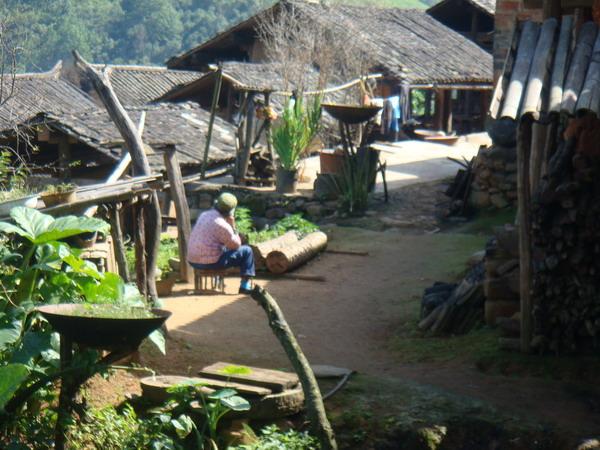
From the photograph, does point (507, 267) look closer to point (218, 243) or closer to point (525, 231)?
point (525, 231)

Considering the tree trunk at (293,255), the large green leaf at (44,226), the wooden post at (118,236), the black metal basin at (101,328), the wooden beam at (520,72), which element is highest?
the wooden beam at (520,72)

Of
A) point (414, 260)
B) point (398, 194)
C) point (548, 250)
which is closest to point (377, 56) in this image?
point (398, 194)

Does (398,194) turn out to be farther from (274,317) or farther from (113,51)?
(113,51)

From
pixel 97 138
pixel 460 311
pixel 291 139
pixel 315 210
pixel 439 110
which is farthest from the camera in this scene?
pixel 439 110

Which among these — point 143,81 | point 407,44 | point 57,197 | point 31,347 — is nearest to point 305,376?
point 31,347

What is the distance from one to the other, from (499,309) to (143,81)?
23.6 meters

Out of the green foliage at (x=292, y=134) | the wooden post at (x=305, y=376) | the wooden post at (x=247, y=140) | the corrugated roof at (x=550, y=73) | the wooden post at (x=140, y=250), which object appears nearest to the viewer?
the wooden post at (x=305, y=376)

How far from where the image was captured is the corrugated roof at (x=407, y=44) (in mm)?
27156

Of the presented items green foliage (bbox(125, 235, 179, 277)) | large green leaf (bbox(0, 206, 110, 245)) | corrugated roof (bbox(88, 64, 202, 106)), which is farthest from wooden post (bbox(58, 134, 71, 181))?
corrugated roof (bbox(88, 64, 202, 106))

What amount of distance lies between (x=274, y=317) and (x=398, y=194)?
39.4 ft

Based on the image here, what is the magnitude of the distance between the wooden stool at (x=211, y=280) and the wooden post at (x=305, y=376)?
5113 mm

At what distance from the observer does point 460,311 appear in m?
8.69

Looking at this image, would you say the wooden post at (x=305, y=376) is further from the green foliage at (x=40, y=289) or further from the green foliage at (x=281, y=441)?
the green foliage at (x=40, y=289)

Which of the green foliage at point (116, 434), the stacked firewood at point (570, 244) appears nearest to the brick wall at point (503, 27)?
the stacked firewood at point (570, 244)
